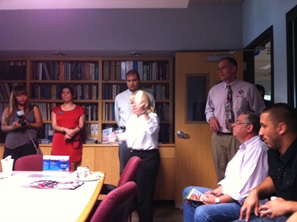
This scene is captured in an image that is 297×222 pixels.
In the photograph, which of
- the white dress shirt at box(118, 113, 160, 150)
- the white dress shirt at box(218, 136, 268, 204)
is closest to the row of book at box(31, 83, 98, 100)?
the white dress shirt at box(118, 113, 160, 150)

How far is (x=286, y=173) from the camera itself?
188 cm

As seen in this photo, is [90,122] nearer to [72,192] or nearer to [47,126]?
[47,126]

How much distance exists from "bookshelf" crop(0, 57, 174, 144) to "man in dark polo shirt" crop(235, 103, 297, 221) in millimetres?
2746

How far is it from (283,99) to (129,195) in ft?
6.38

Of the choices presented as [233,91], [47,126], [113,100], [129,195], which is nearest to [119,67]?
[113,100]

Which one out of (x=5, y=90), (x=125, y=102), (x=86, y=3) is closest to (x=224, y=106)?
(x=125, y=102)

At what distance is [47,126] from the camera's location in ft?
15.6

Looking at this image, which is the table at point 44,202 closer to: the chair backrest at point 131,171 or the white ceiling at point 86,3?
the chair backrest at point 131,171

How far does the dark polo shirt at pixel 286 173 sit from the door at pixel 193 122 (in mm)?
2292

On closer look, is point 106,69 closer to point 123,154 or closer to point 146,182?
point 123,154

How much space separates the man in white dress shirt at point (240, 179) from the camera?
2217mm

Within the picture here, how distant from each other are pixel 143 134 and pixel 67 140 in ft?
4.47

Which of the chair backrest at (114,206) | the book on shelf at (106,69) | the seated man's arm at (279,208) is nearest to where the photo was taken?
the chair backrest at (114,206)

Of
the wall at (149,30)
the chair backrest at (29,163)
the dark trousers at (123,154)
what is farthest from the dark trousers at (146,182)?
the wall at (149,30)
